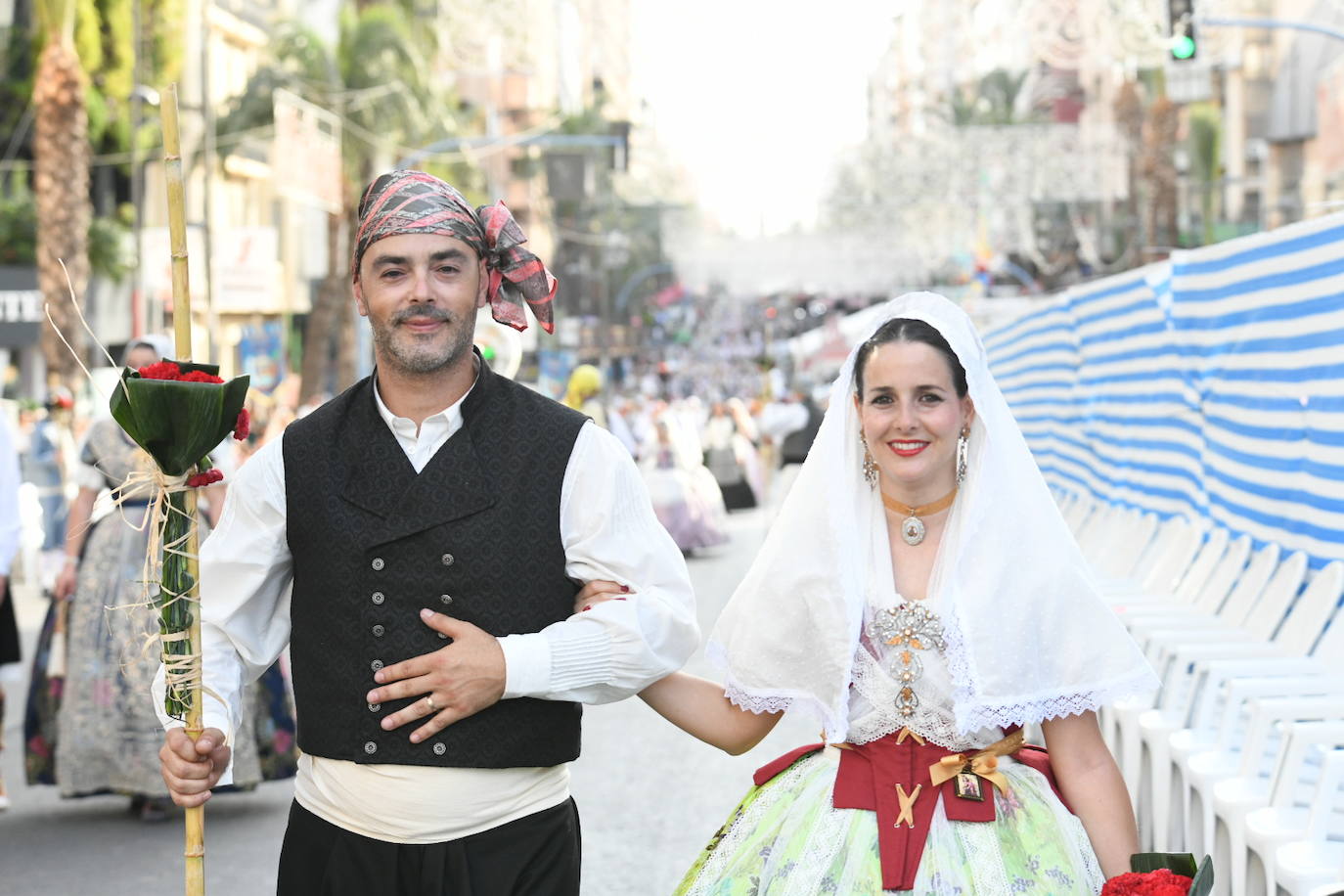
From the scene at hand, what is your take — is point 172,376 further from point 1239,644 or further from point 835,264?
point 835,264

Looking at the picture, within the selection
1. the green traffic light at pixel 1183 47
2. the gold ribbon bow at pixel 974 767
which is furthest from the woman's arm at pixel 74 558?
the green traffic light at pixel 1183 47

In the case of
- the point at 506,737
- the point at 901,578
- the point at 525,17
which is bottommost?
the point at 506,737

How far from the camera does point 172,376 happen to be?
347 centimetres

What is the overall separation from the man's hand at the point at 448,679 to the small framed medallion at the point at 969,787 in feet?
3.06

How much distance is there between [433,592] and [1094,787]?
1.35 meters

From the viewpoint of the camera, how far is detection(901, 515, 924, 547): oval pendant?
12.7ft

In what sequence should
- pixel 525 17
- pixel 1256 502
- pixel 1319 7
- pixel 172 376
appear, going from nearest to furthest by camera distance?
1. pixel 172 376
2. pixel 1256 502
3. pixel 525 17
4. pixel 1319 7

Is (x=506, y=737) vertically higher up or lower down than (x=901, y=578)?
lower down

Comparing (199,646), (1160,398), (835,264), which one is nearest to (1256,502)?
(1160,398)

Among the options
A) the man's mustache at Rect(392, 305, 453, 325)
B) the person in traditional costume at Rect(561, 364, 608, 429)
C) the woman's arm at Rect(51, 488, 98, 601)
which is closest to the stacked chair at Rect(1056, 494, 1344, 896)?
the man's mustache at Rect(392, 305, 453, 325)

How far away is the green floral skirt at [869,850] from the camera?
362 cm

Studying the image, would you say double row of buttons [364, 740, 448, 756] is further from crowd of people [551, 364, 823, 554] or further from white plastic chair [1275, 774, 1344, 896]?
crowd of people [551, 364, 823, 554]

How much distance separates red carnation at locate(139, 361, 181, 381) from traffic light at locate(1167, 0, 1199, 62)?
2064cm

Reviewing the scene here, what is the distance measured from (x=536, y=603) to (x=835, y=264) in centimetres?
4258
